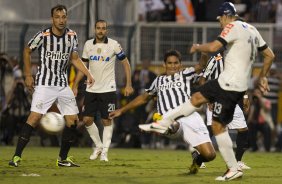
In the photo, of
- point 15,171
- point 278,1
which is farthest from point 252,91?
point 15,171

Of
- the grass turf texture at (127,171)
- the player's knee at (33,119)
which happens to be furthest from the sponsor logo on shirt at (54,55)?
the grass turf texture at (127,171)

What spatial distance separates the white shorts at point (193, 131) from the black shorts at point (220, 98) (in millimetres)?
1186

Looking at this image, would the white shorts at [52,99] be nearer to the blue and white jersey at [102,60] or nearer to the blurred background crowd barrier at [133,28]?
the blue and white jersey at [102,60]

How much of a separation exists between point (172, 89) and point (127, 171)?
4.49 ft

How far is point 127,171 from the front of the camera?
1455 cm

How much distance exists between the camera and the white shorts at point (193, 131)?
14.1 meters

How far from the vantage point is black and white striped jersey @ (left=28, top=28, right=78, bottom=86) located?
50.7 feet

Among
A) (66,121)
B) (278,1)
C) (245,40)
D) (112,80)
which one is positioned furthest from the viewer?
(278,1)

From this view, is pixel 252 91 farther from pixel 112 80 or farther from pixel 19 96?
pixel 112 80

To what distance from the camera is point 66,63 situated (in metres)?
15.7

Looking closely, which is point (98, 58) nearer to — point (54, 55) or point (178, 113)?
point (54, 55)

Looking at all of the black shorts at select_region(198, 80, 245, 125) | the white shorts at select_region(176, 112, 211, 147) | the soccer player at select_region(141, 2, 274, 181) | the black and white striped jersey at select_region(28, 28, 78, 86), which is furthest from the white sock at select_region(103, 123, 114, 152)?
the black shorts at select_region(198, 80, 245, 125)

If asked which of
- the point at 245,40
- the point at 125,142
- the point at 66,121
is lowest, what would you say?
the point at 125,142

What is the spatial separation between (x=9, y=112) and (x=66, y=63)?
925 centimetres
